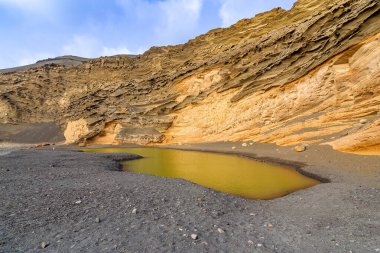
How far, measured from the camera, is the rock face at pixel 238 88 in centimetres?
1891

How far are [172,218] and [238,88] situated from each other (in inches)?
978

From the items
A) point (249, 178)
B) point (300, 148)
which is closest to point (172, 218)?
point (249, 178)

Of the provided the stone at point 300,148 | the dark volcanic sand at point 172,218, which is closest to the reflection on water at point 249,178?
the dark volcanic sand at point 172,218

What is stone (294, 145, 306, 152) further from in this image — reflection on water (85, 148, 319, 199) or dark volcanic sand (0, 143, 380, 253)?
dark volcanic sand (0, 143, 380, 253)

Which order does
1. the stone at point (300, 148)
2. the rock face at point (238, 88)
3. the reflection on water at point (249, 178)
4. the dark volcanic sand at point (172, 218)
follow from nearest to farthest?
the dark volcanic sand at point (172, 218), the reflection on water at point (249, 178), the stone at point (300, 148), the rock face at point (238, 88)

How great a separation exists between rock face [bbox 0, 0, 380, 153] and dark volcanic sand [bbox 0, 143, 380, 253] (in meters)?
9.00

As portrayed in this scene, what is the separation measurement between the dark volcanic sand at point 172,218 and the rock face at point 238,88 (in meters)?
9.00

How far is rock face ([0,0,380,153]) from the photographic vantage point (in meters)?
18.9

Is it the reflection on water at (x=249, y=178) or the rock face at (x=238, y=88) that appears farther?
the rock face at (x=238, y=88)

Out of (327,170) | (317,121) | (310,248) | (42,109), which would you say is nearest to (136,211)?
(310,248)

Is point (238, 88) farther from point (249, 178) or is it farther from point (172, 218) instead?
point (172, 218)

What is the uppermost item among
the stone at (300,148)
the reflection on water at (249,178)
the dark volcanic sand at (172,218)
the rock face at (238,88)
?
the rock face at (238,88)

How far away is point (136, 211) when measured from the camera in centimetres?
661

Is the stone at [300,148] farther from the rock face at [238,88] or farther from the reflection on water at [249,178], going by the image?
the reflection on water at [249,178]
